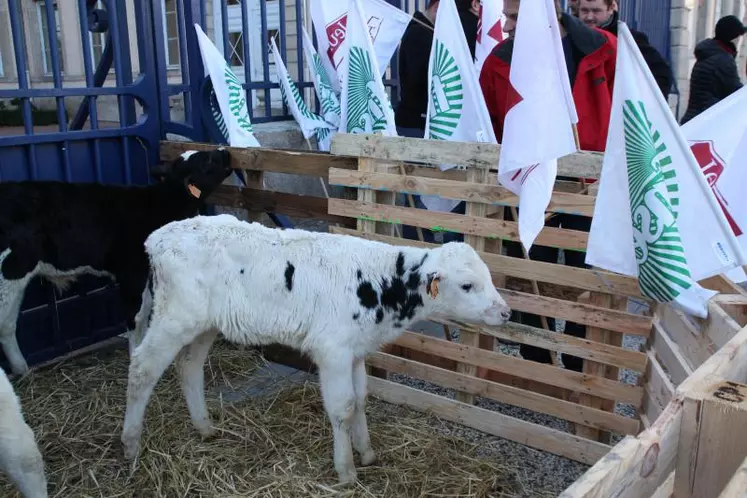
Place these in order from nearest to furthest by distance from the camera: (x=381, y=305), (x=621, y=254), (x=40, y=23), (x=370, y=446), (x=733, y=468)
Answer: (x=733, y=468), (x=621, y=254), (x=381, y=305), (x=370, y=446), (x=40, y=23)

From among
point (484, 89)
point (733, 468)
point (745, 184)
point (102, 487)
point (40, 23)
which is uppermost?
point (40, 23)

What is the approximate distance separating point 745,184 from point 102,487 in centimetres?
357

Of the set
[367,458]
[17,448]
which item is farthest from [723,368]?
[17,448]

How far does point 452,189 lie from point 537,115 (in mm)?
759

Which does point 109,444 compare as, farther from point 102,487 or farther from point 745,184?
point 745,184

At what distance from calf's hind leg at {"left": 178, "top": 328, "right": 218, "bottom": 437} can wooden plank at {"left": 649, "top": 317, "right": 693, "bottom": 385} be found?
7.79ft

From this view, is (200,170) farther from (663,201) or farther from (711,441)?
(711,441)

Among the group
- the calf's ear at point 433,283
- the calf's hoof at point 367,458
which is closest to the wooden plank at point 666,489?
the calf's ear at point 433,283

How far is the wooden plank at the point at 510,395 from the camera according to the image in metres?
3.88

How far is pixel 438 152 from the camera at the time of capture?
412 cm

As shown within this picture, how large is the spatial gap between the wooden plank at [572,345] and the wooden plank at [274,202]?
1.20 meters

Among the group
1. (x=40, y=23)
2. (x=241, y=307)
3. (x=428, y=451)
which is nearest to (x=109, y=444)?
(x=241, y=307)

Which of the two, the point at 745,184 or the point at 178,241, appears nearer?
the point at 745,184

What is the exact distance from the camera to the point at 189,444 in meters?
4.12
